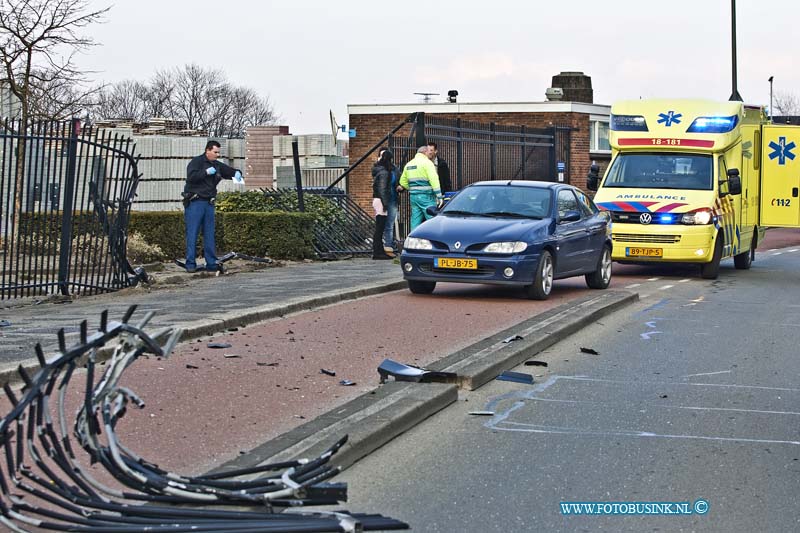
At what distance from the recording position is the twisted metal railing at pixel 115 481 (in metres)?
4.55

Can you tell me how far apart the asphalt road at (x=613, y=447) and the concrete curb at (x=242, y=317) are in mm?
2850

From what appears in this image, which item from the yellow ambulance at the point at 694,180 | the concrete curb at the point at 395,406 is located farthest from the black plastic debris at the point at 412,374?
the yellow ambulance at the point at 694,180

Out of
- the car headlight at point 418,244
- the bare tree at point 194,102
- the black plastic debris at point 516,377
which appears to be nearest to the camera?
the black plastic debris at point 516,377

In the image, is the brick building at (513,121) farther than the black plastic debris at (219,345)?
Yes

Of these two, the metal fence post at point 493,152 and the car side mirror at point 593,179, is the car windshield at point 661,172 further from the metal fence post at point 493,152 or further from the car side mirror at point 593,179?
the metal fence post at point 493,152

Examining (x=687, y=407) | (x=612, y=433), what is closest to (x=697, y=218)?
(x=687, y=407)

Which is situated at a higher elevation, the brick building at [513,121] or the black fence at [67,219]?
the brick building at [513,121]

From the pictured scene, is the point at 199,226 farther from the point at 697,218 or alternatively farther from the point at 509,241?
the point at 697,218

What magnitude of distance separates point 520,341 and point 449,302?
412 centimetres

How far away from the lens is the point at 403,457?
270 inches

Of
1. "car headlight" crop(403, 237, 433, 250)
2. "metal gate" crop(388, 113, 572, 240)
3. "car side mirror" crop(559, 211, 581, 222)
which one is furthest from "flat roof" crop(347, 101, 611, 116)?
"car headlight" crop(403, 237, 433, 250)

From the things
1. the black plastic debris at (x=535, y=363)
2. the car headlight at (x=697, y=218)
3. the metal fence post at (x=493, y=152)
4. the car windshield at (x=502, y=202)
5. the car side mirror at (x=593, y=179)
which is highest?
the metal fence post at (x=493, y=152)

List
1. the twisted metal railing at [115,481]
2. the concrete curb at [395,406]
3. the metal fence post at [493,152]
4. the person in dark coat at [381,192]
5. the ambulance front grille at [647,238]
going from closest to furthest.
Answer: the twisted metal railing at [115,481]
the concrete curb at [395,406]
the ambulance front grille at [647,238]
the person in dark coat at [381,192]
the metal fence post at [493,152]

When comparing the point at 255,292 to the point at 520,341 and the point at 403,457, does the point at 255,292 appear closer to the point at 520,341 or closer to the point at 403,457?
the point at 520,341
